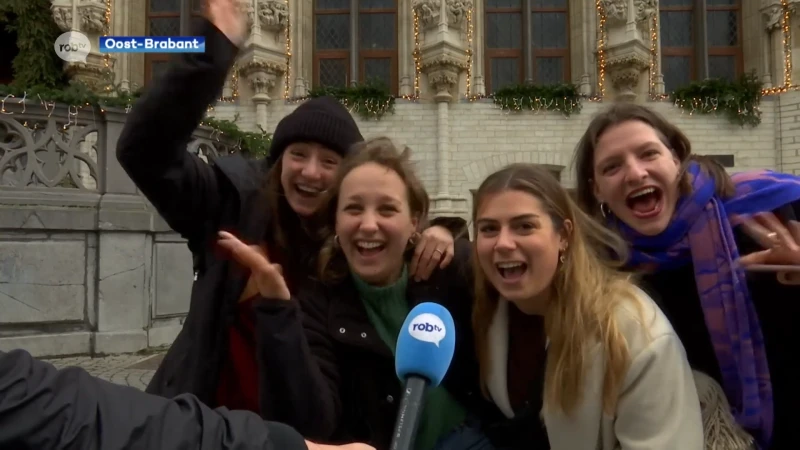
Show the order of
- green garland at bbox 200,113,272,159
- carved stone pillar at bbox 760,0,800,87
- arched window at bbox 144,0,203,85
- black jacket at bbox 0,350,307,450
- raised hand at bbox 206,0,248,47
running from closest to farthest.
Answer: black jacket at bbox 0,350,307,450 < raised hand at bbox 206,0,248,47 < green garland at bbox 200,113,272,159 < carved stone pillar at bbox 760,0,800,87 < arched window at bbox 144,0,203,85

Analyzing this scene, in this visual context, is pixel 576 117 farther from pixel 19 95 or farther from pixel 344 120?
pixel 344 120

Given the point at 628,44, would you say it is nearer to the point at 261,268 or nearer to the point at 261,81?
the point at 261,81

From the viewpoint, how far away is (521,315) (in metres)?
1.75

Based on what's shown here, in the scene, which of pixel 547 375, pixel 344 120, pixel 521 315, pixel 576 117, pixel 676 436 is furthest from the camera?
pixel 576 117

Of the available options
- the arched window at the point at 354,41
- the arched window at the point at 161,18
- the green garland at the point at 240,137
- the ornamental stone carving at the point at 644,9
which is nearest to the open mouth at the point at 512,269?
the green garland at the point at 240,137

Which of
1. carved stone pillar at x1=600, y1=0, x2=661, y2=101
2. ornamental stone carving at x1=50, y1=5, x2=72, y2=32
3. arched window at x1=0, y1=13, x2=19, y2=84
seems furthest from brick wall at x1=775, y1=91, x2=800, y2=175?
arched window at x1=0, y1=13, x2=19, y2=84

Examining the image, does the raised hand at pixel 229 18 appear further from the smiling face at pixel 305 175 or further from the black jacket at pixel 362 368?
the black jacket at pixel 362 368

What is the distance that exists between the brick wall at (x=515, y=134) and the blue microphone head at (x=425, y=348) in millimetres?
11444

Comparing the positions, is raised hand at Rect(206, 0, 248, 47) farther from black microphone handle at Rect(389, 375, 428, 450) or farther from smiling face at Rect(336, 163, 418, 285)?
black microphone handle at Rect(389, 375, 428, 450)

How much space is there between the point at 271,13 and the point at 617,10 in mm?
7733

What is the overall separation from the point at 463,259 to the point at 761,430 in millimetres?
1003

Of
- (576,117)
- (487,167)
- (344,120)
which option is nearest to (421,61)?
(487,167)

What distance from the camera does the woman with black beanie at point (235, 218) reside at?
1.48m

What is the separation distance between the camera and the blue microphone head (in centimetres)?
104
